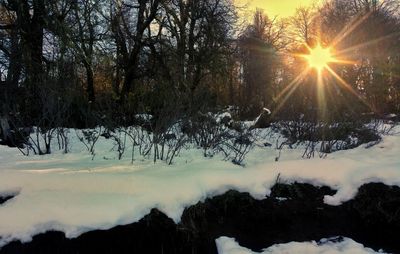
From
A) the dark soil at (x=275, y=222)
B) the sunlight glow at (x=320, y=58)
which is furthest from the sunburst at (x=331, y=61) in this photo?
the dark soil at (x=275, y=222)

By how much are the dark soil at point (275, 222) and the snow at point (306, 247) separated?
0.12 m

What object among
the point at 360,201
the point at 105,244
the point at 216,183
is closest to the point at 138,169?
the point at 216,183

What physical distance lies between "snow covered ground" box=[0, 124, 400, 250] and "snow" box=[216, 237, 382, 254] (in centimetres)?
5

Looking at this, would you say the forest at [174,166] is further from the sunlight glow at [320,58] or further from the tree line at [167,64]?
the sunlight glow at [320,58]

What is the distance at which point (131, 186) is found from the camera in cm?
561

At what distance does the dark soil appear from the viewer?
534 centimetres

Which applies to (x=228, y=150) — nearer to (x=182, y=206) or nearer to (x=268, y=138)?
(x=268, y=138)

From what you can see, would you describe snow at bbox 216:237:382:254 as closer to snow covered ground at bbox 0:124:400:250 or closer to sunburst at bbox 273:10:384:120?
snow covered ground at bbox 0:124:400:250

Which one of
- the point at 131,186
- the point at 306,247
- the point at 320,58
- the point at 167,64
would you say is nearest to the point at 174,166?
the point at 131,186

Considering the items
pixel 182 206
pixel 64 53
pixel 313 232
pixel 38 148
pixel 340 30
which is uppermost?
pixel 340 30

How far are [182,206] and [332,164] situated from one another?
9.20 ft

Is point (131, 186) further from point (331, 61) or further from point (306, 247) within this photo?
point (331, 61)

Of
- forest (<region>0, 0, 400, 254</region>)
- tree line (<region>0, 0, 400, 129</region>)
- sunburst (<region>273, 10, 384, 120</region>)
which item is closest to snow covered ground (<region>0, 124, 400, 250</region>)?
forest (<region>0, 0, 400, 254</region>)

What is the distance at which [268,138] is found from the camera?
44.0 ft
